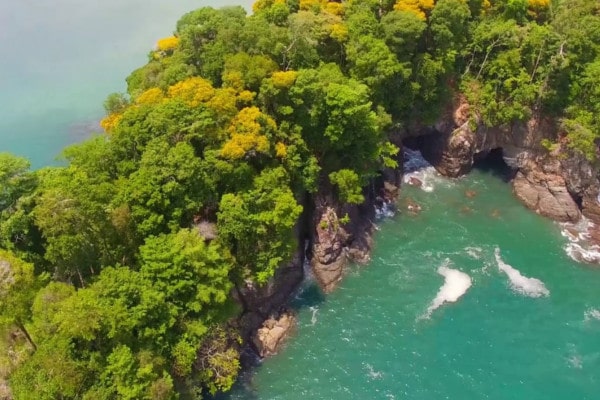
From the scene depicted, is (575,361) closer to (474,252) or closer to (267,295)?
(474,252)

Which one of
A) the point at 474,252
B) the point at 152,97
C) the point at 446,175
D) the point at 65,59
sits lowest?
the point at 474,252

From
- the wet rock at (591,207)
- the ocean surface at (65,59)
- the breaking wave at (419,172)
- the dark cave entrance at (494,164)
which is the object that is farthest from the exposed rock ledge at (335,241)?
the ocean surface at (65,59)

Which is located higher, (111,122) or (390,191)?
(111,122)

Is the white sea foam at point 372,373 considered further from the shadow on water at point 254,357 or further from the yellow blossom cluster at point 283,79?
the yellow blossom cluster at point 283,79

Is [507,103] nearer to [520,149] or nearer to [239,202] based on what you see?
[520,149]

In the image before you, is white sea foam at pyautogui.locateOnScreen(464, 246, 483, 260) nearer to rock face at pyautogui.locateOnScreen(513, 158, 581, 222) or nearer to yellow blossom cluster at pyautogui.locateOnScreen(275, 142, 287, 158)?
rock face at pyautogui.locateOnScreen(513, 158, 581, 222)

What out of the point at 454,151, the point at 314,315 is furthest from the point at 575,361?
the point at 454,151

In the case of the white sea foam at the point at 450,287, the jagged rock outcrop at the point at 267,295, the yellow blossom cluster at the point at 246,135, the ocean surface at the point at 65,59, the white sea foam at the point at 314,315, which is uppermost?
the ocean surface at the point at 65,59
